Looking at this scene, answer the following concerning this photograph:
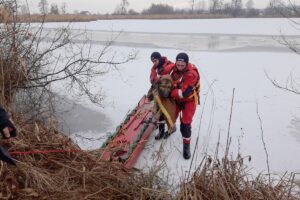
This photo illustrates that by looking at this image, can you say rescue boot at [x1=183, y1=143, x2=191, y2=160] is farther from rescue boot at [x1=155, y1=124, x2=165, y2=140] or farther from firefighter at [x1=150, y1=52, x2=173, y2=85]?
firefighter at [x1=150, y1=52, x2=173, y2=85]

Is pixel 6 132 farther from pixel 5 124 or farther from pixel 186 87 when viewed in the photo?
pixel 186 87

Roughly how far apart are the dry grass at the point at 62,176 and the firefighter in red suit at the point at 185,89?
1.30 m

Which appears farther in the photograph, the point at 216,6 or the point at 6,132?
the point at 216,6

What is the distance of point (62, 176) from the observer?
3.62 metres

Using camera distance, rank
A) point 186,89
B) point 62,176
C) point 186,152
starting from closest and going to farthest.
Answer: point 62,176, point 186,89, point 186,152

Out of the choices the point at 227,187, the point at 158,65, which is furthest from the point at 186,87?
the point at 227,187

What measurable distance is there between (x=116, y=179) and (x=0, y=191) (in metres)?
1.19

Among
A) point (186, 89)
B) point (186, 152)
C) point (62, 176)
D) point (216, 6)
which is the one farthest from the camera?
point (216, 6)

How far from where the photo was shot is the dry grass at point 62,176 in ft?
10.7

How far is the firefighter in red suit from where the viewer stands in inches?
196

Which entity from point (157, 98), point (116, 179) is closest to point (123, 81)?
point (157, 98)

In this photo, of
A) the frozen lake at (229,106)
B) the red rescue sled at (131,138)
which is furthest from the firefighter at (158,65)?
the frozen lake at (229,106)

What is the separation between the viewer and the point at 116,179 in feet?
12.5

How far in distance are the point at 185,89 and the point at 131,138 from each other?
3.83 feet
